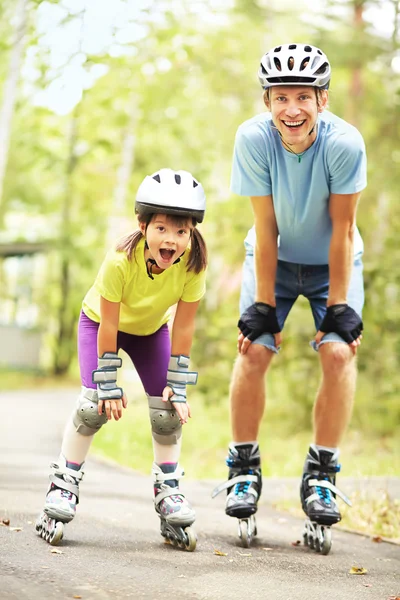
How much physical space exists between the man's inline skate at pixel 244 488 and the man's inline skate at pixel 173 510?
0.61ft

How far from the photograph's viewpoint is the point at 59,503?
3.90 meters

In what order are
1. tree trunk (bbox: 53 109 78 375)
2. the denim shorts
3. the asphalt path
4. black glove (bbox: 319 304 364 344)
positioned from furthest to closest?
1. tree trunk (bbox: 53 109 78 375)
2. the denim shorts
3. black glove (bbox: 319 304 364 344)
4. the asphalt path

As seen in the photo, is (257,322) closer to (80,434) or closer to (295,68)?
(80,434)

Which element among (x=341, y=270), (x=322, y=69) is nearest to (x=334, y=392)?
(x=341, y=270)

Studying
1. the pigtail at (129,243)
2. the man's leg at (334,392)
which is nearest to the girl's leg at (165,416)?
the pigtail at (129,243)

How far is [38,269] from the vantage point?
28031 mm

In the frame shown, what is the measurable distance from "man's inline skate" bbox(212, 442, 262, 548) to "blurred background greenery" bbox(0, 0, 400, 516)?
233 cm

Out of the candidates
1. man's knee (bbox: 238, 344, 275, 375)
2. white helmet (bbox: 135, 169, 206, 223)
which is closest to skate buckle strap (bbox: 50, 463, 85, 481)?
man's knee (bbox: 238, 344, 275, 375)

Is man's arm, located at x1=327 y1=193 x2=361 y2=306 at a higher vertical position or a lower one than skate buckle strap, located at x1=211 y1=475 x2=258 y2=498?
higher

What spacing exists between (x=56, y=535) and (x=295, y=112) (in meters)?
2.15

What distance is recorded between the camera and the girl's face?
3.85m

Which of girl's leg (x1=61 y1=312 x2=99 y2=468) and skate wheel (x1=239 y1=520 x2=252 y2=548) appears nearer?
girl's leg (x1=61 y1=312 x2=99 y2=468)

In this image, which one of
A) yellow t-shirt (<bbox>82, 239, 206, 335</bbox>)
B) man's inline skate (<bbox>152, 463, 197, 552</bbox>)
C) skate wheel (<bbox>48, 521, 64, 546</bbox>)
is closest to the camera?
skate wheel (<bbox>48, 521, 64, 546</bbox>)

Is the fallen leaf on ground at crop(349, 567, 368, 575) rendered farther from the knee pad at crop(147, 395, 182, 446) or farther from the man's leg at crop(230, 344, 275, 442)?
the knee pad at crop(147, 395, 182, 446)
